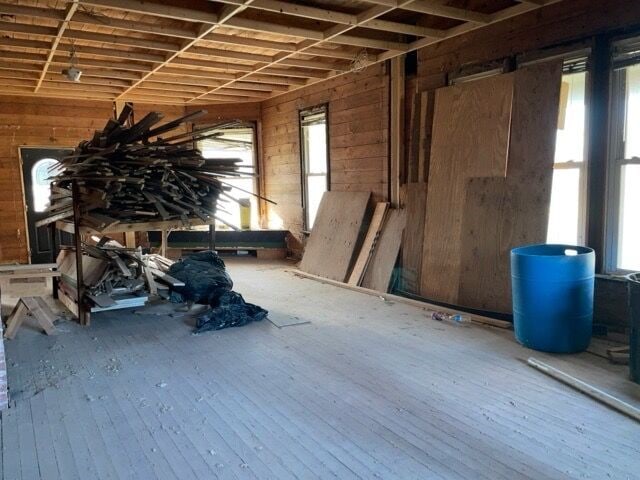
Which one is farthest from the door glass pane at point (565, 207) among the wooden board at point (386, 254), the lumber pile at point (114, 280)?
the lumber pile at point (114, 280)

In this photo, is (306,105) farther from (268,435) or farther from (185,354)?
(268,435)

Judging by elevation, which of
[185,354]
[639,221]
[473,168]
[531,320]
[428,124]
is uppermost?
[428,124]

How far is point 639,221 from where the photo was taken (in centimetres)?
374

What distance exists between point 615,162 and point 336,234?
11.3 feet

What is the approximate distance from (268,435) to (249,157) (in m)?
6.99

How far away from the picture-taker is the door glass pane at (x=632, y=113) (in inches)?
144

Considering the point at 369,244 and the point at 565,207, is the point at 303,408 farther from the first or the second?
the point at 369,244

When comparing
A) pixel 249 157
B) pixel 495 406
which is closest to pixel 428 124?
pixel 495 406

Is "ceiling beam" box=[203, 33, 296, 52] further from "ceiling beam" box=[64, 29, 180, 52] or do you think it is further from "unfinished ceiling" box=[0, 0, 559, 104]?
"ceiling beam" box=[64, 29, 180, 52]

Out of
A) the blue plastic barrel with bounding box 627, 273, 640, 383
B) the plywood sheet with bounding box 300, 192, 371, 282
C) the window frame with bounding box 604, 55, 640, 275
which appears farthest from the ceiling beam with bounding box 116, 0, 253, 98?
the blue plastic barrel with bounding box 627, 273, 640, 383

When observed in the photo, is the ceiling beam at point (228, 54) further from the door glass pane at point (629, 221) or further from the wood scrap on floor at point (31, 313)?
the door glass pane at point (629, 221)

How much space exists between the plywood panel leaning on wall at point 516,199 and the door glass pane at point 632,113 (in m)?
0.49

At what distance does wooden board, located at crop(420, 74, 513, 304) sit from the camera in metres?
4.43

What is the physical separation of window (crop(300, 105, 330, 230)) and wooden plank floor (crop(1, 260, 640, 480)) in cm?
358
